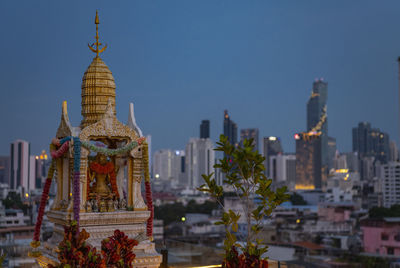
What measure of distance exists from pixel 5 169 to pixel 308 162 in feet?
341

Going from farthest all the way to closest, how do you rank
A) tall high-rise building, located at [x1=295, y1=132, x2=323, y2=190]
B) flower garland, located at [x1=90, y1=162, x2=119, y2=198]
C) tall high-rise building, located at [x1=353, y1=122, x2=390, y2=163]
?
tall high-rise building, located at [x1=353, y1=122, x2=390, y2=163]
tall high-rise building, located at [x1=295, y1=132, x2=323, y2=190]
flower garland, located at [x1=90, y1=162, x2=119, y2=198]

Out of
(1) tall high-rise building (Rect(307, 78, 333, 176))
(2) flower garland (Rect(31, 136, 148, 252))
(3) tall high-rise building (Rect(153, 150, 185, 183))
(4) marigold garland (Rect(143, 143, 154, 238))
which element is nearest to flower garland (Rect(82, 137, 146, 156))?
(2) flower garland (Rect(31, 136, 148, 252))

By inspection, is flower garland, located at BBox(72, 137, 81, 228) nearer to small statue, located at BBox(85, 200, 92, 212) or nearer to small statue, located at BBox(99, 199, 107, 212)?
small statue, located at BBox(85, 200, 92, 212)

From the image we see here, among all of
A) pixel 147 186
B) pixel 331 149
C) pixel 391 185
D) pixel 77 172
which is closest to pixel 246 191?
pixel 147 186

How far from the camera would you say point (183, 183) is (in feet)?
327

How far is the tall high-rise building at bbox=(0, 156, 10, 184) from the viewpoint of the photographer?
58.1 metres

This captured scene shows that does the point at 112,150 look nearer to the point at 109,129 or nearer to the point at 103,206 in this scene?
the point at 109,129

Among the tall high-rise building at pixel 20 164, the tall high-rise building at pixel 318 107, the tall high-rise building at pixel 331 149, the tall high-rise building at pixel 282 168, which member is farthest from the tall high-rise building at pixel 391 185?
the tall high-rise building at pixel 318 107

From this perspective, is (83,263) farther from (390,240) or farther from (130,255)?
(390,240)

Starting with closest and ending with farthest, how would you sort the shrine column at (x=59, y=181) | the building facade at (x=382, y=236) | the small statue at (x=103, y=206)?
the small statue at (x=103, y=206) → the shrine column at (x=59, y=181) → the building facade at (x=382, y=236)

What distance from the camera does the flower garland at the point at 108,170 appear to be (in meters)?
8.45

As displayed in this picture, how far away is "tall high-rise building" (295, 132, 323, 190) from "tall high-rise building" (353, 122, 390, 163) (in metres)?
12.8

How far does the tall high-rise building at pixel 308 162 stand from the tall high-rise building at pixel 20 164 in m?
99.2

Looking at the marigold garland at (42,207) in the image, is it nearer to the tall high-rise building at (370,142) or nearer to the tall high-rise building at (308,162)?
the tall high-rise building at (308,162)
